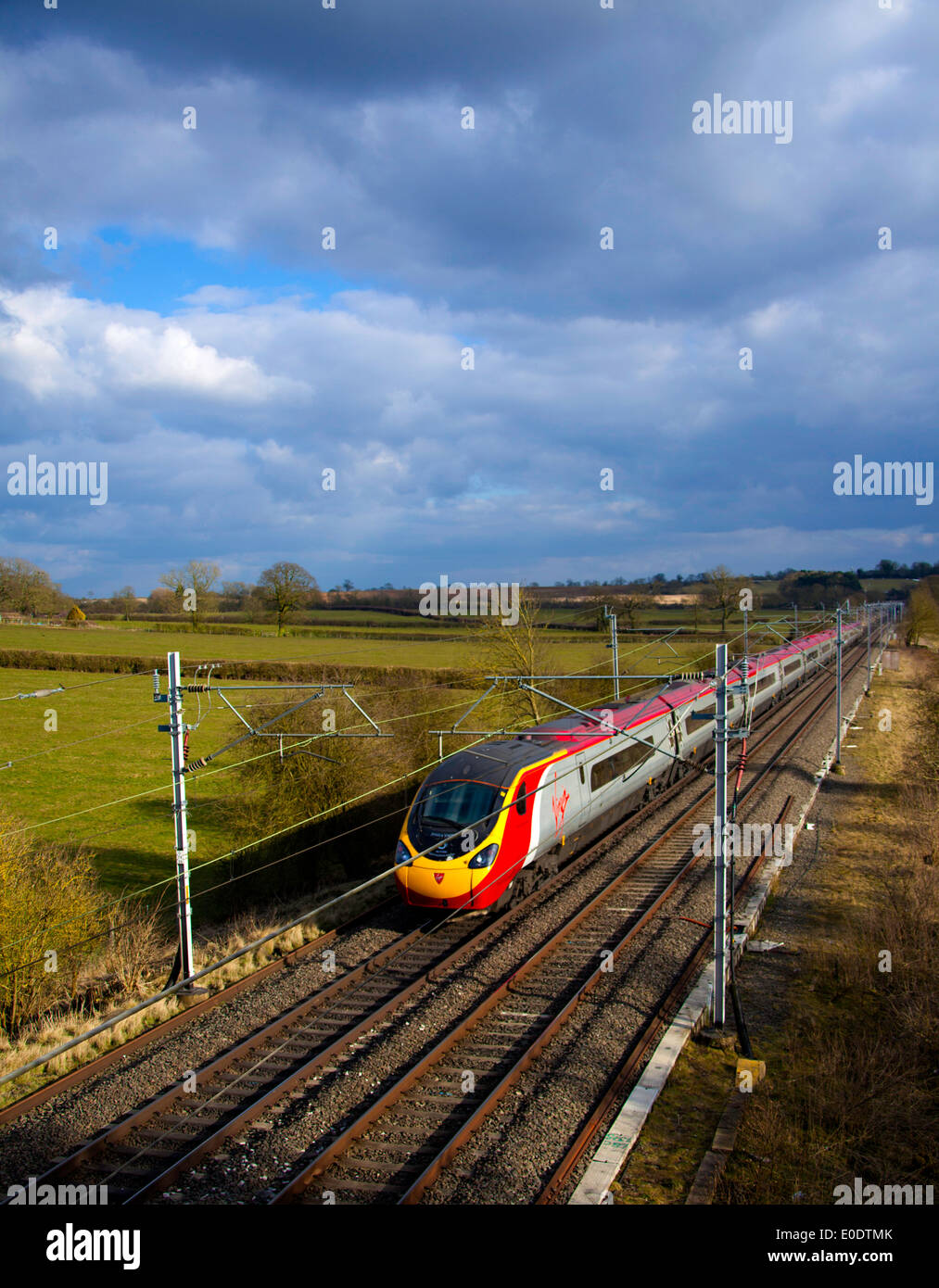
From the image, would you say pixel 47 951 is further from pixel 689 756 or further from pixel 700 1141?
pixel 689 756

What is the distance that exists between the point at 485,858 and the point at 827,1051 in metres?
6.62

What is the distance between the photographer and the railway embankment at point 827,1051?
335 inches

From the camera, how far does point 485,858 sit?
1543 cm

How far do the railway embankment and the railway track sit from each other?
2.18 metres

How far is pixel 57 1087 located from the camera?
10289 mm

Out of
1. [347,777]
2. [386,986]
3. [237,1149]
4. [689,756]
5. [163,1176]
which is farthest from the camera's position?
[689,756]

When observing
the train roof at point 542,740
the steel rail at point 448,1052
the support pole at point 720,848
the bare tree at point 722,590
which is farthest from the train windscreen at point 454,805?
the bare tree at point 722,590

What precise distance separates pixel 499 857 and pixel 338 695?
42.9 ft

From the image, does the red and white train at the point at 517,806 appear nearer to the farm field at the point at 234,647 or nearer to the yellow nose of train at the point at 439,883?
the yellow nose of train at the point at 439,883

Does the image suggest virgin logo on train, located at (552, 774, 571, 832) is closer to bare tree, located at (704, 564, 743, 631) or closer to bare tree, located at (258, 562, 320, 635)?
bare tree, located at (704, 564, 743, 631)

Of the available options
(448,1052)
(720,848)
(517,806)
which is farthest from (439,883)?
(720,848)

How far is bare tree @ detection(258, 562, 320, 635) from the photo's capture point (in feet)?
238

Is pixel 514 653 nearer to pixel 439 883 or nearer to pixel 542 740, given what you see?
pixel 542 740
